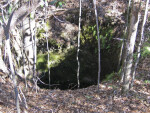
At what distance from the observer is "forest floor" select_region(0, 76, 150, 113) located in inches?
160

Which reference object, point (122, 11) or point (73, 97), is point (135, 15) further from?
point (122, 11)

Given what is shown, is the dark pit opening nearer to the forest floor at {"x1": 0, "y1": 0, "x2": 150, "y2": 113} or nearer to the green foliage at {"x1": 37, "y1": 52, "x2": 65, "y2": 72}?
the green foliage at {"x1": 37, "y1": 52, "x2": 65, "y2": 72}

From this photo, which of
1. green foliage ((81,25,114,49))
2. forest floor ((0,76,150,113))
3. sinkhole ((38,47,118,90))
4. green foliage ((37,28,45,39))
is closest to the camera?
forest floor ((0,76,150,113))

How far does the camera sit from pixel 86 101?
4.53m

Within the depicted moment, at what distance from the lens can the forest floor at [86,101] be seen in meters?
4.06

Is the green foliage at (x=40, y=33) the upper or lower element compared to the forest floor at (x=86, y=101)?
upper

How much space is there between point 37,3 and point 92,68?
570 centimetres

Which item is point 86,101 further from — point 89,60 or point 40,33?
point 40,33

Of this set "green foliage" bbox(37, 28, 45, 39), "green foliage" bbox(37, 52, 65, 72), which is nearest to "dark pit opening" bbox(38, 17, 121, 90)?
"green foliage" bbox(37, 52, 65, 72)

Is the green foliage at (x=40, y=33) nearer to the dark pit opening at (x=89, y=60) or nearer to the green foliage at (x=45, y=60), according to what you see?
the green foliage at (x=45, y=60)

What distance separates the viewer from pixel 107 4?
823 cm

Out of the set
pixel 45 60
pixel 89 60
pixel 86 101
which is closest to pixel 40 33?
pixel 45 60

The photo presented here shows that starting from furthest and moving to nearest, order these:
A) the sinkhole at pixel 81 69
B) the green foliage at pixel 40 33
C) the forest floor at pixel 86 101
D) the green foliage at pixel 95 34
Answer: the sinkhole at pixel 81 69 < the green foliage at pixel 40 33 < the green foliage at pixel 95 34 < the forest floor at pixel 86 101

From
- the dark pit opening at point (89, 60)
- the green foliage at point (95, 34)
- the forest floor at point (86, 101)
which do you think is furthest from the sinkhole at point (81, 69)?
the forest floor at point (86, 101)
